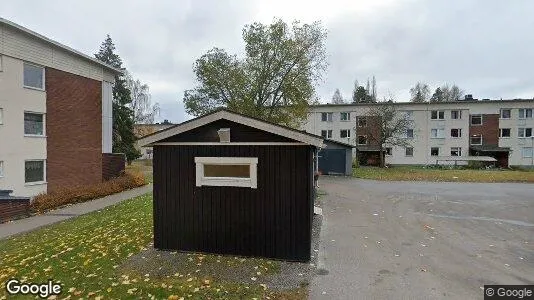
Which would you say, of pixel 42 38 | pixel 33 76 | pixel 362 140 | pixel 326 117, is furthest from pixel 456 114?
pixel 33 76

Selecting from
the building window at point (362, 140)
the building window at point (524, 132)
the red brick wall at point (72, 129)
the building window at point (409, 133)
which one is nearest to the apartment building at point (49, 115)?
the red brick wall at point (72, 129)

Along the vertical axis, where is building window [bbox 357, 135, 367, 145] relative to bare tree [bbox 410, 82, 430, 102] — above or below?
below

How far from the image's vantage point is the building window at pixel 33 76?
17656 millimetres

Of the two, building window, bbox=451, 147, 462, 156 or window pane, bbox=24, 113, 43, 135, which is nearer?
window pane, bbox=24, 113, 43, 135

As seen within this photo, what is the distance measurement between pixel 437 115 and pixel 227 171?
45183mm

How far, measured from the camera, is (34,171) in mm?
18234

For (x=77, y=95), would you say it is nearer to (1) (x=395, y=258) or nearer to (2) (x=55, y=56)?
(2) (x=55, y=56)

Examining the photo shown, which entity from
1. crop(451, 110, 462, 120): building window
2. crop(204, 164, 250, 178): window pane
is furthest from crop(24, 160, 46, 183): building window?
crop(451, 110, 462, 120): building window

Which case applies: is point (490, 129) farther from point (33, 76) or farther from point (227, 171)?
point (33, 76)

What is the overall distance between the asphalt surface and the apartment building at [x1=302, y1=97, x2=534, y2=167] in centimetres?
2993

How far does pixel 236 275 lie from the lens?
6.45m

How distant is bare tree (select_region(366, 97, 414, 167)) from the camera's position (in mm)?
40062

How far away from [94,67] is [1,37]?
6.45m

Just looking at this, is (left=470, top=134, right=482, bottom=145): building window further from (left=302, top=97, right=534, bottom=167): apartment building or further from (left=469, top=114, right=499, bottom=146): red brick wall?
(left=469, top=114, right=499, bottom=146): red brick wall
